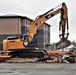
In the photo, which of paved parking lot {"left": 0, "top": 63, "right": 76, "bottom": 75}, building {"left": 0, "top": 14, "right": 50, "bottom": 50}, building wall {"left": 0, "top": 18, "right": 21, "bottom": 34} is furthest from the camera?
building {"left": 0, "top": 14, "right": 50, "bottom": 50}

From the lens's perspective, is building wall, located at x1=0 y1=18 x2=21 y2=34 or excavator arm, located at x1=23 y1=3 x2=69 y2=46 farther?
building wall, located at x1=0 y1=18 x2=21 y2=34

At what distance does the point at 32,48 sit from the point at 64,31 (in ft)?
14.0

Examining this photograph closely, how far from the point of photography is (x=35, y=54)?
34.9 metres

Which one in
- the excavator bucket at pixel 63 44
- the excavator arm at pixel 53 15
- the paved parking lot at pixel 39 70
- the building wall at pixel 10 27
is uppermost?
the building wall at pixel 10 27

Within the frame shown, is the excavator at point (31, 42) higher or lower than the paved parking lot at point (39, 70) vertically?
higher

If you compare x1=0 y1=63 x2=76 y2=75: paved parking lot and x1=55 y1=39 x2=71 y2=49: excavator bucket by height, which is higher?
x1=55 y1=39 x2=71 y2=49: excavator bucket

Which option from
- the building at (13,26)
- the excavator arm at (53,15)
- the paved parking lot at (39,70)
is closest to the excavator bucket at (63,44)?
the excavator arm at (53,15)

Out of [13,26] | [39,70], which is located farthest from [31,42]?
[13,26]

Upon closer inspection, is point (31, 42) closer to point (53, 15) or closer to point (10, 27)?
point (53, 15)

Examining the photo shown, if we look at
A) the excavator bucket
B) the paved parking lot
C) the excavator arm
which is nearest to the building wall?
the excavator arm

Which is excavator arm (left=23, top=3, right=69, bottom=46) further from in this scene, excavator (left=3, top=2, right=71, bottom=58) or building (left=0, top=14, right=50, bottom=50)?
building (left=0, top=14, right=50, bottom=50)

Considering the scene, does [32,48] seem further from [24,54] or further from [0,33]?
[0,33]

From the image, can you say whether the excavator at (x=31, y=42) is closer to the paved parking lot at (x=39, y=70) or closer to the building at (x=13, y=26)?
the paved parking lot at (x=39, y=70)

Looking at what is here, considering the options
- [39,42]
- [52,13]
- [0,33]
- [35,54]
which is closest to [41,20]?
→ [52,13]
